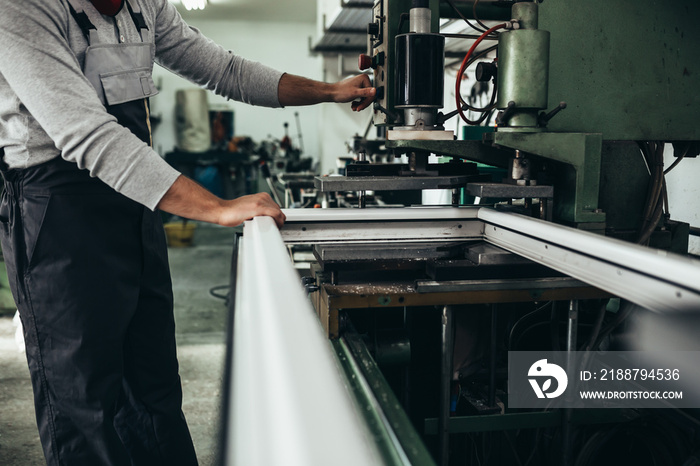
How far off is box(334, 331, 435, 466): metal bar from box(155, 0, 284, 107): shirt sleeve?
0.75 m

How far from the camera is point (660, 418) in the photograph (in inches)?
58.3

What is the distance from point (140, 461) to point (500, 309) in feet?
3.15

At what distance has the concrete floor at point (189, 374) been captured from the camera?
2.09m

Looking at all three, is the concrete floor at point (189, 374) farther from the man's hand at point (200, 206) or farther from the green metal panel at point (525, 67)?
the green metal panel at point (525, 67)

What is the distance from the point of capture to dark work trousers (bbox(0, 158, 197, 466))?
3.62ft

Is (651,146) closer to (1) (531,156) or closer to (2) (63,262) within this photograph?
(1) (531,156)

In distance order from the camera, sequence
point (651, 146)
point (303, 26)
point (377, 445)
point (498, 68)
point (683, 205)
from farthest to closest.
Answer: point (303, 26) → point (683, 205) → point (651, 146) → point (498, 68) → point (377, 445)

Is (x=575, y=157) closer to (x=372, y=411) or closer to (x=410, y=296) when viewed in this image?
(x=410, y=296)

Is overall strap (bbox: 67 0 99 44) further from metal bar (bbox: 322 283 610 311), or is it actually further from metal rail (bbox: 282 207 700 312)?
metal bar (bbox: 322 283 610 311)

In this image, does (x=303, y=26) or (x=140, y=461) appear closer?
(x=140, y=461)

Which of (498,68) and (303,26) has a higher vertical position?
(303,26)

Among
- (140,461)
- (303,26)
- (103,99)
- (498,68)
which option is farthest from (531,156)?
(303,26)

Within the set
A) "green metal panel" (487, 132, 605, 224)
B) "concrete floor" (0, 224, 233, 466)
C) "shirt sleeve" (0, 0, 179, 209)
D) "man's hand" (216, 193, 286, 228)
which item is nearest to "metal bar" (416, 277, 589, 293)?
"green metal panel" (487, 132, 605, 224)

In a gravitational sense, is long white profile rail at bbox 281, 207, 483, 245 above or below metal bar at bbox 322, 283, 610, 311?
above
